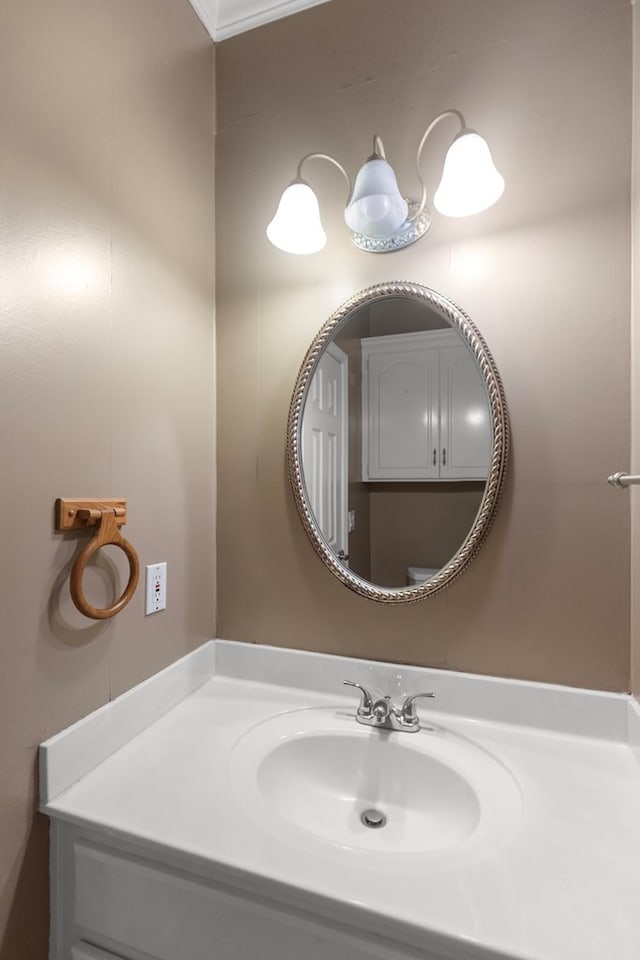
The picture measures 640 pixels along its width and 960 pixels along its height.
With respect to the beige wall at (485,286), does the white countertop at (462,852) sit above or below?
below

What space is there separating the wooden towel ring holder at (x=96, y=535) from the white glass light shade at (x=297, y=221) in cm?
71

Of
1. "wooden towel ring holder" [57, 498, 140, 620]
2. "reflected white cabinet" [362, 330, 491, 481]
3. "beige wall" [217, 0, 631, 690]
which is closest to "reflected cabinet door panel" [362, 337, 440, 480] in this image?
"reflected white cabinet" [362, 330, 491, 481]

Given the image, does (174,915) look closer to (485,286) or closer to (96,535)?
(96,535)

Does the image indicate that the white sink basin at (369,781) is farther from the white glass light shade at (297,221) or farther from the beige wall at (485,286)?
the white glass light shade at (297,221)

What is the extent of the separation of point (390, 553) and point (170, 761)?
61 centimetres

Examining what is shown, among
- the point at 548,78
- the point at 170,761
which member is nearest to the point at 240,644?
the point at 170,761

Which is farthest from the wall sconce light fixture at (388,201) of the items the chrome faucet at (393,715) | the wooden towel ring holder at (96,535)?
the chrome faucet at (393,715)

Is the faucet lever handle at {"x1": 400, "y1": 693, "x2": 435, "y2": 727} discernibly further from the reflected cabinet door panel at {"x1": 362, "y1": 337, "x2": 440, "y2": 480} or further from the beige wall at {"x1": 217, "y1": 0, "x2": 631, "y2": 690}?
the reflected cabinet door panel at {"x1": 362, "y1": 337, "x2": 440, "y2": 480}

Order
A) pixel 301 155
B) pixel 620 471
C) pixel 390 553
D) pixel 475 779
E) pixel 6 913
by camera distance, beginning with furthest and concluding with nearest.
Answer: pixel 301 155 < pixel 390 553 < pixel 620 471 < pixel 475 779 < pixel 6 913

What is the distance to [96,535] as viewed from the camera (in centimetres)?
85

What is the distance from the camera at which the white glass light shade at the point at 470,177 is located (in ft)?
3.09

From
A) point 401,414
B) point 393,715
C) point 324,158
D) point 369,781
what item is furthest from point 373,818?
point 324,158

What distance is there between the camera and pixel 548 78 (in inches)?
39.4

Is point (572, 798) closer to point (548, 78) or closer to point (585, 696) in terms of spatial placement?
point (585, 696)
